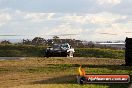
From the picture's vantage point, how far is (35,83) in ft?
65.0

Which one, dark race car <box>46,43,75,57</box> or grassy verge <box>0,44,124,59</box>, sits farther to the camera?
grassy verge <box>0,44,124,59</box>

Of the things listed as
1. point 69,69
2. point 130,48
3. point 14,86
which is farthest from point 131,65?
point 14,86

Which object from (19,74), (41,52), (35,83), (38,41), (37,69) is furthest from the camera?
(38,41)

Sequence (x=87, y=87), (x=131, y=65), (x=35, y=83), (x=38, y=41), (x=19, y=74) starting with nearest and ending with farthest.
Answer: (x=87, y=87), (x=35, y=83), (x=19, y=74), (x=131, y=65), (x=38, y=41)

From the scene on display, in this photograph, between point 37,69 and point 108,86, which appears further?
point 37,69

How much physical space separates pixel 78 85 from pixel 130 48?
1205cm

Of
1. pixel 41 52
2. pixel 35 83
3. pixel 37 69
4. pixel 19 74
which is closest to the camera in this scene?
pixel 35 83

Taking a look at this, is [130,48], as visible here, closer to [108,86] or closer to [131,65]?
[131,65]

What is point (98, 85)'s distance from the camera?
63.2 ft

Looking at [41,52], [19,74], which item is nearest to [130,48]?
[19,74]

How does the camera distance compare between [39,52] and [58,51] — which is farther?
[39,52]

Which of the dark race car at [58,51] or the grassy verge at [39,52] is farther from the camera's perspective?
the grassy verge at [39,52]

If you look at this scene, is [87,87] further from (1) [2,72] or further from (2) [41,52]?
(2) [41,52]

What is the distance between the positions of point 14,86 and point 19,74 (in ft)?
16.0
